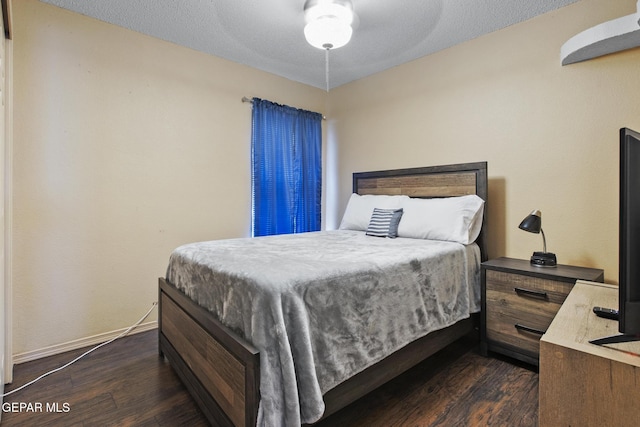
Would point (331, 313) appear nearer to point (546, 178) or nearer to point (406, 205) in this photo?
point (406, 205)

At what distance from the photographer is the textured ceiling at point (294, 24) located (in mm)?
2262

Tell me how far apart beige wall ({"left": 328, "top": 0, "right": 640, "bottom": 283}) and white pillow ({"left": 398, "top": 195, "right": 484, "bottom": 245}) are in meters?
0.32

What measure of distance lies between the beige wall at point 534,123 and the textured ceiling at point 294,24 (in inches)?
8.3

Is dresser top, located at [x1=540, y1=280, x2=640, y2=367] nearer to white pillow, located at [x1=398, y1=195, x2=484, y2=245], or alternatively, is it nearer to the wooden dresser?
the wooden dresser

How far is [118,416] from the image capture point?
1.59 metres

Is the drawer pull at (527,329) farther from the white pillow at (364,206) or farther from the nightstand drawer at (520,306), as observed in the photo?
the white pillow at (364,206)

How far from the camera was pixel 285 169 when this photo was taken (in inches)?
140

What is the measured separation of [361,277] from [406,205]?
1.45m

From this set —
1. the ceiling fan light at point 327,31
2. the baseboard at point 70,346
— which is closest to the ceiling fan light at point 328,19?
the ceiling fan light at point 327,31

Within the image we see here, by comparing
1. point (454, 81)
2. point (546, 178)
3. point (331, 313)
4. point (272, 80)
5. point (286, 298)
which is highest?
point (272, 80)

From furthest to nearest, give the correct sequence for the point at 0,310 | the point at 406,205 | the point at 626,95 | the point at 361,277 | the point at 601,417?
the point at 406,205
the point at 626,95
the point at 0,310
the point at 361,277
the point at 601,417

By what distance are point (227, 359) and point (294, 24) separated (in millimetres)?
2446

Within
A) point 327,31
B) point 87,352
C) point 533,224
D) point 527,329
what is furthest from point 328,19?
point 87,352

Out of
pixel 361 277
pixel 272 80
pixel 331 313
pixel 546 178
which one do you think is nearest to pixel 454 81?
pixel 546 178
